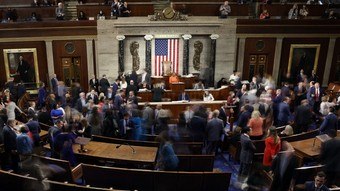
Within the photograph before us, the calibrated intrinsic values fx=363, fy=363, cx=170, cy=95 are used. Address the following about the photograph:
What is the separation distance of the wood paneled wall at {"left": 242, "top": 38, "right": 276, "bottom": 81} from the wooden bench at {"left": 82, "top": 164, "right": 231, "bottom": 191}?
10.9 metres

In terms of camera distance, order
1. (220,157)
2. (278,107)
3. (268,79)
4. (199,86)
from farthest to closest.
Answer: (199,86)
(268,79)
(278,107)
(220,157)

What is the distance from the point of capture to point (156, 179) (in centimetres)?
727

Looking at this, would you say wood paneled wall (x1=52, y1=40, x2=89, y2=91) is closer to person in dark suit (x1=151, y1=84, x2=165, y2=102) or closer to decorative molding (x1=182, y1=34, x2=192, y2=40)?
decorative molding (x1=182, y1=34, x2=192, y2=40)

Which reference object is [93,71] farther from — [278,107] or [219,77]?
[278,107]

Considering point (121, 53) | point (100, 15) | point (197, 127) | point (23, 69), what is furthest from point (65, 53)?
point (197, 127)

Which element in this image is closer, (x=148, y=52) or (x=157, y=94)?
(x=157, y=94)

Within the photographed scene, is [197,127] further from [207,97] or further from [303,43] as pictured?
[303,43]

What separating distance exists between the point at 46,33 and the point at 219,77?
26.5ft

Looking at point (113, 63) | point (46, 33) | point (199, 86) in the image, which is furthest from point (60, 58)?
point (199, 86)

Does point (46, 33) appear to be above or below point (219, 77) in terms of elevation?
above

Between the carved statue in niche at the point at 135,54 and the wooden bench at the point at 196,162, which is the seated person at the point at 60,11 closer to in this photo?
the carved statue in niche at the point at 135,54

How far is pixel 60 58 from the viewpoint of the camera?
16156mm

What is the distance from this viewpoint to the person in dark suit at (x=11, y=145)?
8156 millimetres

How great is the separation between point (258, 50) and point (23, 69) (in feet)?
35.2
